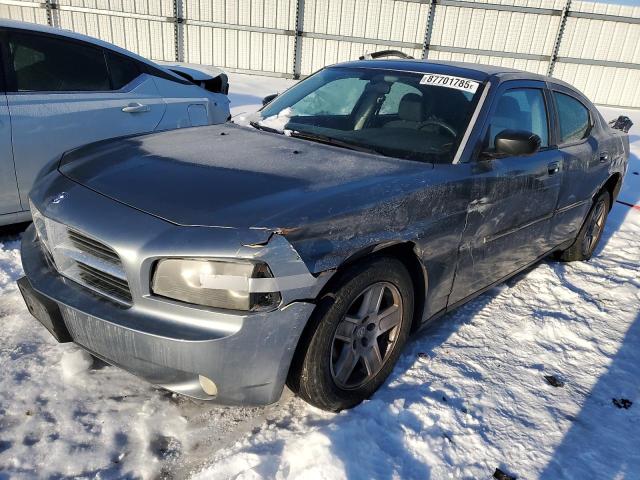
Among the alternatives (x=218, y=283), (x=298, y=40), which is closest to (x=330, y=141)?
(x=218, y=283)

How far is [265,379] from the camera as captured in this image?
1.89 meters

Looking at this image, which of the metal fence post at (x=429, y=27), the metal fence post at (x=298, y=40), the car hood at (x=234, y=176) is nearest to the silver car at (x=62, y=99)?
the car hood at (x=234, y=176)

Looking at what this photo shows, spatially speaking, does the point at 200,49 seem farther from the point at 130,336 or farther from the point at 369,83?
the point at 130,336

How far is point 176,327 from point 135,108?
9.25 ft

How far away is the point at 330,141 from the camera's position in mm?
2758

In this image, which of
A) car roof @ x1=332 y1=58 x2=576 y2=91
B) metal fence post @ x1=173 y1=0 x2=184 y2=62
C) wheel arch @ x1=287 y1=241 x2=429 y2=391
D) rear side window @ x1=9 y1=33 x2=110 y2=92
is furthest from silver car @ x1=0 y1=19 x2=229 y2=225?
metal fence post @ x1=173 y1=0 x2=184 y2=62

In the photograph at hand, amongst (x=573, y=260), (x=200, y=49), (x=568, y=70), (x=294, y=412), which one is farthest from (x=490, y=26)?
(x=294, y=412)

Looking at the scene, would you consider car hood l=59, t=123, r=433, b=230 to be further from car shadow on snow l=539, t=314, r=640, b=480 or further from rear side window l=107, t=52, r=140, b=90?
rear side window l=107, t=52, r=140, b=90

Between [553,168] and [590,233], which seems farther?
[590,233]

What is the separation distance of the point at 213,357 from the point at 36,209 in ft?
3.85

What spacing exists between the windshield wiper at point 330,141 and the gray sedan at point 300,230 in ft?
0.08

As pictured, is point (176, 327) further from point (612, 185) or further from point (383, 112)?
point (612, 185)

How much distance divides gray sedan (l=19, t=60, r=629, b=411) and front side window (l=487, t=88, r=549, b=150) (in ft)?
0.05

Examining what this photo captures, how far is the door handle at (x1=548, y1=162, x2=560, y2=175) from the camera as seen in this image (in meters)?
3.26
